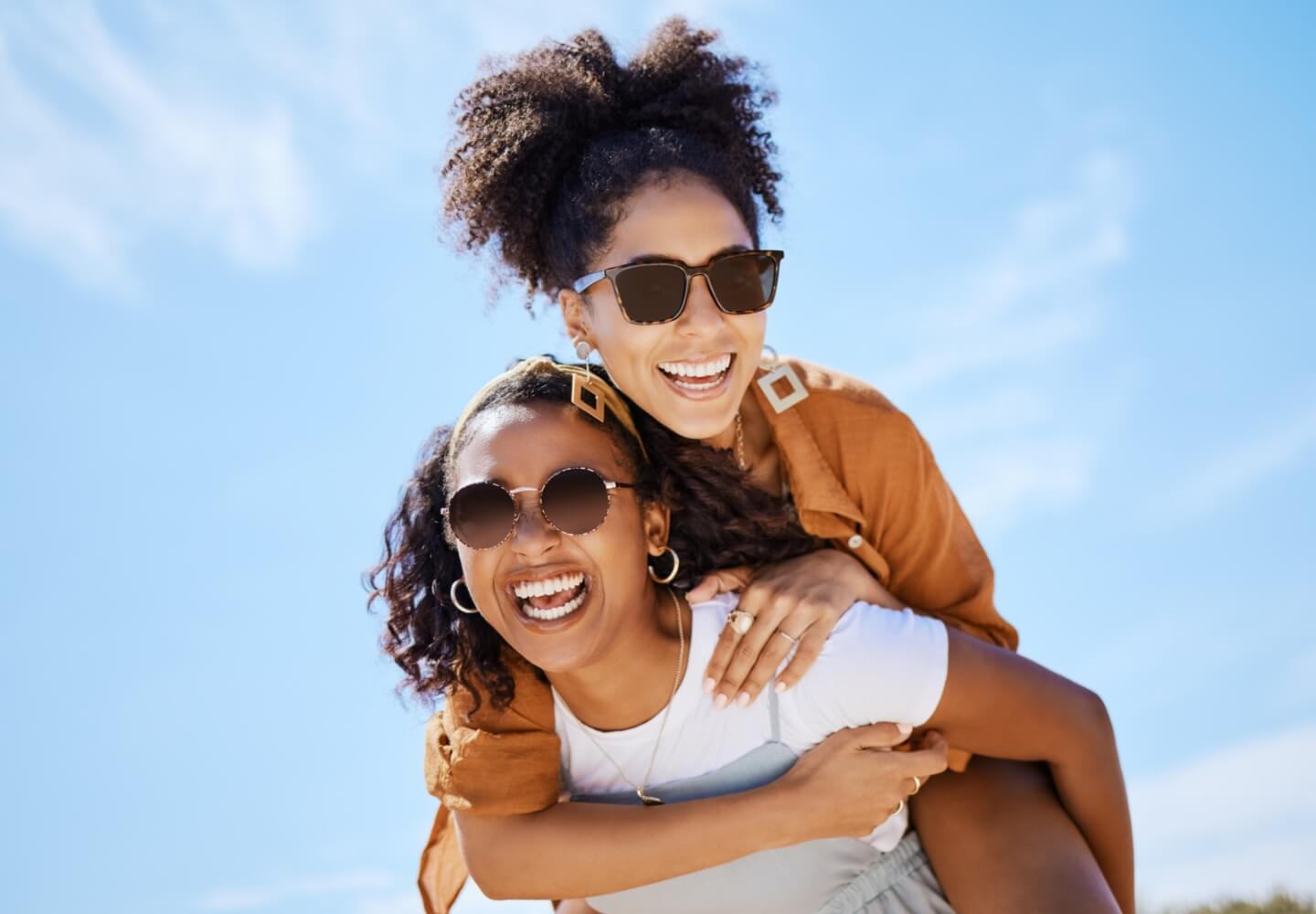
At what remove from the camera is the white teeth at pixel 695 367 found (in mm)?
4684

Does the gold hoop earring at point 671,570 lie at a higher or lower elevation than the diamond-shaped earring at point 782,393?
lower

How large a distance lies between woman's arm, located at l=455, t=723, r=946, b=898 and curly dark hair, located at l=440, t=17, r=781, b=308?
6.25 feet

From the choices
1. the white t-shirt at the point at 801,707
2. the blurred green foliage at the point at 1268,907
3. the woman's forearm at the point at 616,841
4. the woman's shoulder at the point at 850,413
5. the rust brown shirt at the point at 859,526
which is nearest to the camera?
the woman's forearm at the point at 616,841

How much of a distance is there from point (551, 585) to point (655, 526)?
Answer: 0.46 metres

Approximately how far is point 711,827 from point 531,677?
0.87 m

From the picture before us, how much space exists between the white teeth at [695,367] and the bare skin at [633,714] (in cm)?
40

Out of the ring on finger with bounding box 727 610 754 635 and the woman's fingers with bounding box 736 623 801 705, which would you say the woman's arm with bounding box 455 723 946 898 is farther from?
the ring on finger with bounding box 727 610 754 635

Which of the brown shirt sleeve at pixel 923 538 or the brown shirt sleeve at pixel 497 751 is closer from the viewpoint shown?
the brown shirt sleeve at pixel 497 751

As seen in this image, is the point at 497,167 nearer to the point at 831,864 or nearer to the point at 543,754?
the point at 543,754

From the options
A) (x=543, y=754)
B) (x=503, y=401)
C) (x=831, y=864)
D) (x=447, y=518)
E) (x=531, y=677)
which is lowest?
(x=831, y=864)

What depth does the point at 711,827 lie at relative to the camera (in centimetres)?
413

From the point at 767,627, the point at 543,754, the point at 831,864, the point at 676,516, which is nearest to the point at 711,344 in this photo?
the point at 676,516

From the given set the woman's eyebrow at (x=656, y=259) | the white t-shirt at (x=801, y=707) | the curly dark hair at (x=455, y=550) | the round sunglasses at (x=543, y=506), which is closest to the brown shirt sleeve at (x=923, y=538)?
the curly dark hair at (x=455, y=550)

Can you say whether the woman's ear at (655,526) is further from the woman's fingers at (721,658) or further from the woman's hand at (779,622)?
the woman's fingers at (721,658)
